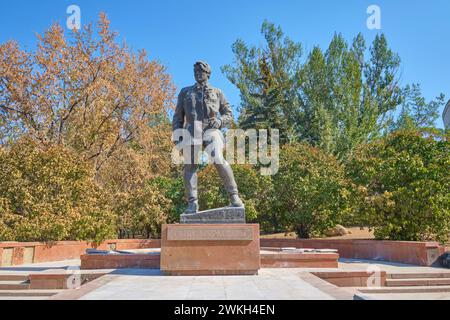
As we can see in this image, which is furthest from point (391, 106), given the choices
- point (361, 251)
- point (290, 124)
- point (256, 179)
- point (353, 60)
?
point (361, 251)

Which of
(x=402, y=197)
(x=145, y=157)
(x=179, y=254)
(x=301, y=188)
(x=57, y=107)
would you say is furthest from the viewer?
(x=145, y=157)

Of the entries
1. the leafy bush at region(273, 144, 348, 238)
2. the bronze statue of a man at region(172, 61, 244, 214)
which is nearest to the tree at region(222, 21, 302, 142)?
the leafy bush at region(273, 144, 348, 238)

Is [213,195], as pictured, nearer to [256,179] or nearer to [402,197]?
[256,179]

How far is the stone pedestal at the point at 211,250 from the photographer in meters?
6.88

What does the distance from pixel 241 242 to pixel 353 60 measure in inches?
960

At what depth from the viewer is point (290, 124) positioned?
27.7 m

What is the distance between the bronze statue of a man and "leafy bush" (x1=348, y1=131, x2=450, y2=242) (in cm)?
576

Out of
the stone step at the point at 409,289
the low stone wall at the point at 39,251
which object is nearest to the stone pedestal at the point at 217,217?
the stone step at the point at 409,289

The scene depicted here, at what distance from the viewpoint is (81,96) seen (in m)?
17.6

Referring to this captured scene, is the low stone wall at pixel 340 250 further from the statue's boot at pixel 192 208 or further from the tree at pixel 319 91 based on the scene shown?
the tree at pixel 319 91

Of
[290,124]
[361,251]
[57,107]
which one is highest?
[290,124]

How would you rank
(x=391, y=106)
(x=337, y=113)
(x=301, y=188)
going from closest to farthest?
(x=301, y=188)
(x=337, y=113)
(x=391, y=106)

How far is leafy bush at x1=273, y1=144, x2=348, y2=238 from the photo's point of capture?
50.7 feet

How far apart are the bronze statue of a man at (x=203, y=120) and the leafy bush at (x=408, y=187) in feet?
18.9
